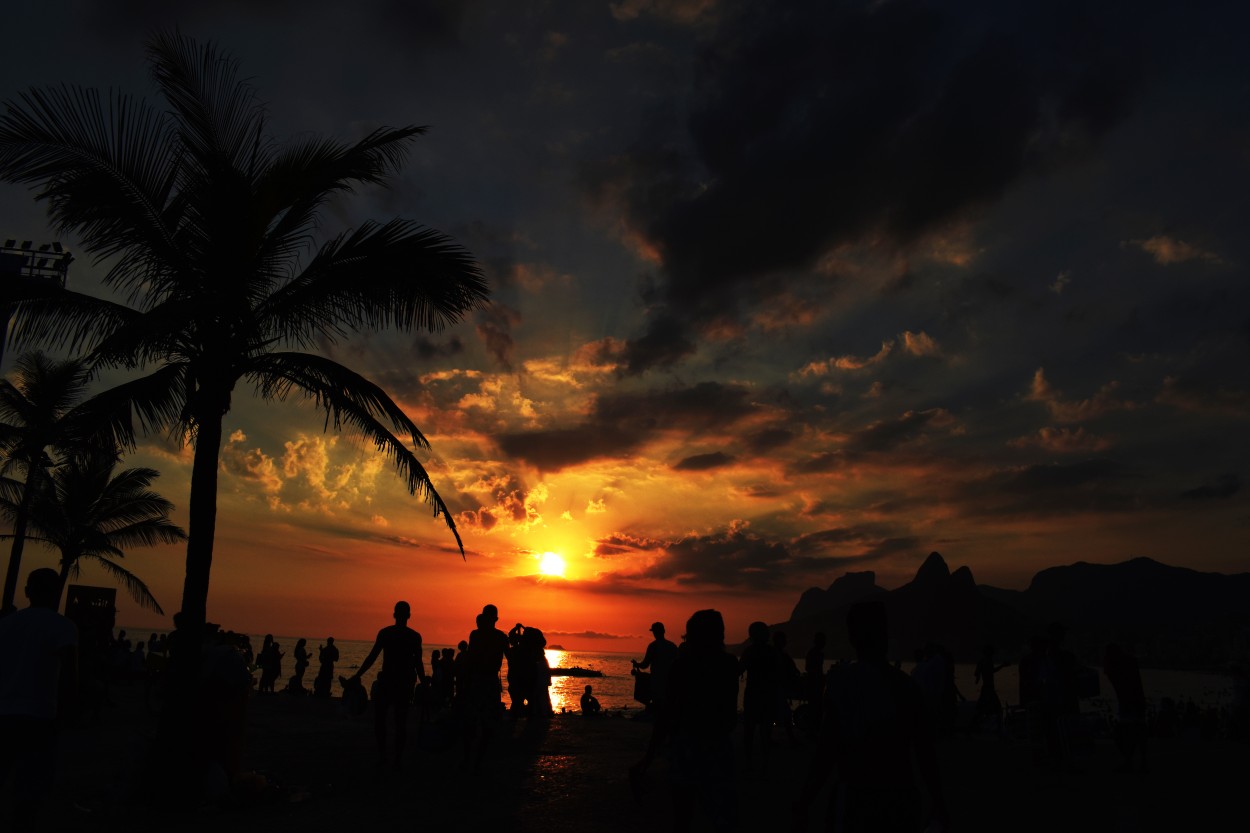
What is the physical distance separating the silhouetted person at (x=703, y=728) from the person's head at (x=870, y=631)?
1.70 meters

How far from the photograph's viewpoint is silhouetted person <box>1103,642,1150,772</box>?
12.8 m

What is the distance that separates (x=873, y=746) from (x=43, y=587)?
584 centimetres

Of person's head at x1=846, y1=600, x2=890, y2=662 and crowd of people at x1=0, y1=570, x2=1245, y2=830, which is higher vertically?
person's head at x1=846, y1=600, x2=890, y2=662

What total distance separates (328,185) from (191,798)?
6.92 m

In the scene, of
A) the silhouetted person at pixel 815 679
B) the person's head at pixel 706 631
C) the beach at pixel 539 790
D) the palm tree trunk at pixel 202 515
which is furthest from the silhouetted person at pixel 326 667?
the person's head at pixel 706 631

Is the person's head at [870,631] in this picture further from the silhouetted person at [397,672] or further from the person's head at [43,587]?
the silhouetted person at [397,672]

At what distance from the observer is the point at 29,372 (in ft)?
90.0

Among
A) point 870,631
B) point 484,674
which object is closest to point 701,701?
point 870,631

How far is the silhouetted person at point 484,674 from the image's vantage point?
11336 millimetres

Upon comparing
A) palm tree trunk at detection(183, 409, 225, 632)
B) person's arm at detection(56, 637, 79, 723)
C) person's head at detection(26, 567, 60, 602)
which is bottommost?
person's arm at detection(56, 637, 79, 723)

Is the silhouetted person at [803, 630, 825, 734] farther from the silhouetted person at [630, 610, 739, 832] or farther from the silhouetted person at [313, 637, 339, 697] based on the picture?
the silhouetted person at [313, 637, 339, 697]

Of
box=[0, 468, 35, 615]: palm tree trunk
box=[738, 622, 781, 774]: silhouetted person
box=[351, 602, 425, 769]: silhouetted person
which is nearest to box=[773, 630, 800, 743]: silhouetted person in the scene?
box=[738, 622, 781, 774]: silhouetted person

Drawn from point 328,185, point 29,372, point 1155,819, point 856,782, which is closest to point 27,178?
point 328,185

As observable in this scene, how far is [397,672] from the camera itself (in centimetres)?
1078
